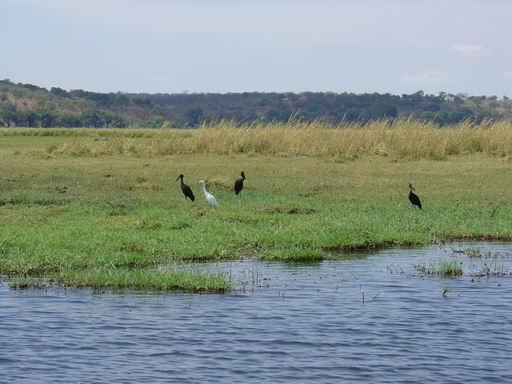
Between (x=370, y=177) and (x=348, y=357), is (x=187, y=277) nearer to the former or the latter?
(x=348, y=357)

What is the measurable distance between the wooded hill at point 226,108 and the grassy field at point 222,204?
50.8m

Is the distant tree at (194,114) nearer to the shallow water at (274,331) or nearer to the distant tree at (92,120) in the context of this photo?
the distant tree at (92,120)

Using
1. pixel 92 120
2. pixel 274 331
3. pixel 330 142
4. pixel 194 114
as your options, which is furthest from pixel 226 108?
pixel 274 331

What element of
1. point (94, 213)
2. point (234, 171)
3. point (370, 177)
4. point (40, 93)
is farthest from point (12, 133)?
point (40, 93)

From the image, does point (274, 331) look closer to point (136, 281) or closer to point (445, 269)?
point (136, 281)

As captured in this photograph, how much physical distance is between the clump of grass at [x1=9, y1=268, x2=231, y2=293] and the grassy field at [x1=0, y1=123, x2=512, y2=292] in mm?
20

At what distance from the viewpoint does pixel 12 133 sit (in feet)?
162

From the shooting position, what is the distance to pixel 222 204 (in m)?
20.7

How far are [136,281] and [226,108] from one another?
111 meters

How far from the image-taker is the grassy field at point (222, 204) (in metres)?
14.1

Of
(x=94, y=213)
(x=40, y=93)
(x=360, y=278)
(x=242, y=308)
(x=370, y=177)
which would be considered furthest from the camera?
(x=40, y=93)

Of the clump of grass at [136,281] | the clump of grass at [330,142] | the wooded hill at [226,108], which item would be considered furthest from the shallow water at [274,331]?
the wooded hill at [226,108]

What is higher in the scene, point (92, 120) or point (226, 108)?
point (226, 108)

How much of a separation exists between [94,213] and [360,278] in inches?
244
